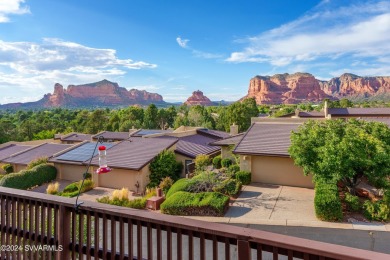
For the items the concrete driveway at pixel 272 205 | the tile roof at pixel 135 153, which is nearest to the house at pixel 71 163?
the tile roof at pixel 135 153

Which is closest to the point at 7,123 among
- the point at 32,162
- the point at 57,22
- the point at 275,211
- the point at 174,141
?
the point at 32,162

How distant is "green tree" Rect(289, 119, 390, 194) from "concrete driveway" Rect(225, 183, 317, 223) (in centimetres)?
183

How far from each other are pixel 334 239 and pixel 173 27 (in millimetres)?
17524

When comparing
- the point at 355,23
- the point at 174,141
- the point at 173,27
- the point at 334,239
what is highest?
the point at 173,27

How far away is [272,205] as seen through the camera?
13.7 m

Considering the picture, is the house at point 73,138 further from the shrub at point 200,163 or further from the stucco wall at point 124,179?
the shrub at point 200,163

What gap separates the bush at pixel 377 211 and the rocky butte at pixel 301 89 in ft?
531

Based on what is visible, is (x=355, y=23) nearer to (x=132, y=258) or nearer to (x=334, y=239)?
(x=334, y=239)

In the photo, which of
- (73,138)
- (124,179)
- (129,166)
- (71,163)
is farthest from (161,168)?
(73,138)

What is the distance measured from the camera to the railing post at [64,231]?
2.71 m

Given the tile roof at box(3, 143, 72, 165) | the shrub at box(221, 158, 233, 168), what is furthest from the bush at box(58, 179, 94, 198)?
the shrub at box(221, 158, 233, 168)

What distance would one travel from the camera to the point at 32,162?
24281mm

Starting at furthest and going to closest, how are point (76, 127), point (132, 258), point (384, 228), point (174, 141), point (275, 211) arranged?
point (76, 127) < point (174, 141) < point (275, 211) < point (384, 228) < point (132, 258)

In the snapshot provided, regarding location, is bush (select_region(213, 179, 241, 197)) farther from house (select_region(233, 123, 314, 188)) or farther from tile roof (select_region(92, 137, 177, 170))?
tile roof (select_region(92, 137, 177, 170))
